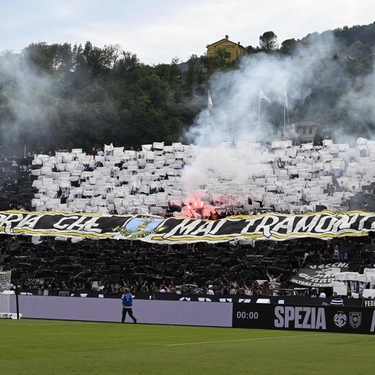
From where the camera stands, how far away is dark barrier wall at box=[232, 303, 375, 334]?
31625 millimetres

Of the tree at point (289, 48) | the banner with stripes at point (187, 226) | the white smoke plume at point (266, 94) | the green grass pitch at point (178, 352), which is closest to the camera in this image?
the green grass pitch at point (178, 352)

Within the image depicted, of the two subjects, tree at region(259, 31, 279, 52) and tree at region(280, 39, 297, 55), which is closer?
tree at region(280, 39, 297, 55)

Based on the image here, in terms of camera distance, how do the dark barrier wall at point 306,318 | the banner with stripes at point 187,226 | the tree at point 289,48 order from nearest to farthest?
1. the dark barrier wall at point 306,318
2. the banner with stripes at point 187,226
3. the tree at point 289,48

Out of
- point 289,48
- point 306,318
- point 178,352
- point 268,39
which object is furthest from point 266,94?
point 268,39

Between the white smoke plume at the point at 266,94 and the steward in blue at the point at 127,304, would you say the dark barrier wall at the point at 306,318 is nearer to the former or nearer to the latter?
the steward in blue at the point at 127,304

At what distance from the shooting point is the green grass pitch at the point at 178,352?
58.9 feet

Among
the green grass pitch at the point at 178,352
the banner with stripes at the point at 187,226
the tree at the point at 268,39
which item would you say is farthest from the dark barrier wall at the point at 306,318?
the tree at the point at 268,39

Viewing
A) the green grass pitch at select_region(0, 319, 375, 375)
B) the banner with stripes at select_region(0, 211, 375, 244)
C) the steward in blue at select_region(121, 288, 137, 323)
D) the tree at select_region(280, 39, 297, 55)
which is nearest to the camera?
the green grass pitch at select_region(0, 319, 375, 375)

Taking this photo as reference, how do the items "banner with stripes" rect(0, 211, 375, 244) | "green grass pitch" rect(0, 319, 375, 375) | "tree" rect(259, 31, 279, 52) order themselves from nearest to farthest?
"green grass pitch" rect(0, 319, 375, 375) → "banner with stripes" rect(0, 211, 375, 244) → "tree" rect(259, 31, 279, 52)

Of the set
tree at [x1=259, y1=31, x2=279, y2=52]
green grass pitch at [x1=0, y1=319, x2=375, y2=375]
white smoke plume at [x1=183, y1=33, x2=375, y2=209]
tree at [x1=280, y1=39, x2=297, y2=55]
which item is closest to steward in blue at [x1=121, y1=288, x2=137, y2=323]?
green grass pitch at [x1=0, y1=319, x2=375, y2=375]

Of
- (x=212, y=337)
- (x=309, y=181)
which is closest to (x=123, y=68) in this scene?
(x=309, y=181)

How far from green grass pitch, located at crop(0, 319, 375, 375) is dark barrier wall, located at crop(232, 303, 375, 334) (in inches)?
49.4

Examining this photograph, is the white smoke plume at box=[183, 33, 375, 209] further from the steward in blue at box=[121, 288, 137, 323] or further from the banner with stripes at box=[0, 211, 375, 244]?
the steward in blue at box=[121, 288, 137, 323]

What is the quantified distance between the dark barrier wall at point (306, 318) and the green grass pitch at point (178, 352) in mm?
1256
